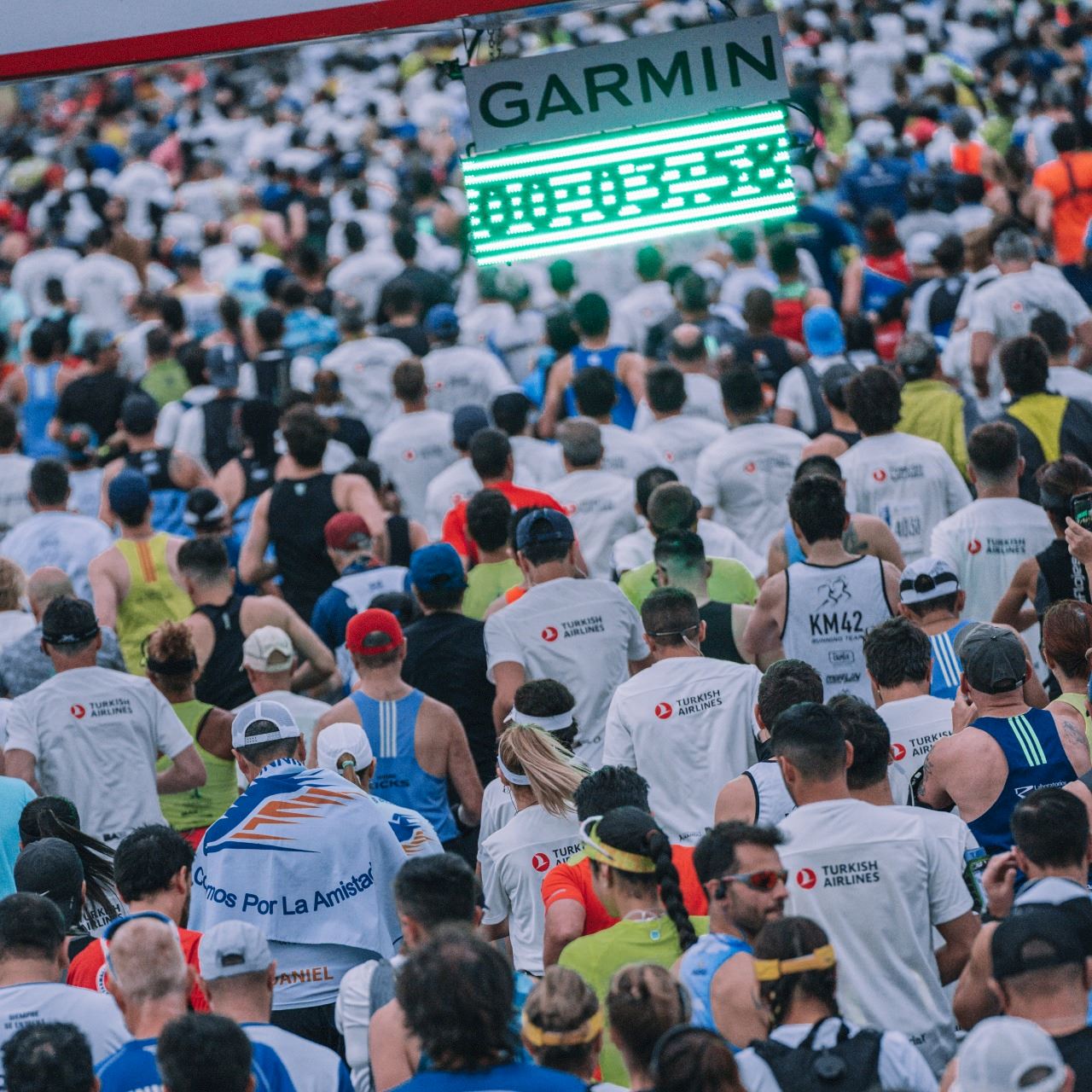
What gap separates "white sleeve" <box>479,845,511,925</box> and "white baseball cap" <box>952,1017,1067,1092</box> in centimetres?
279

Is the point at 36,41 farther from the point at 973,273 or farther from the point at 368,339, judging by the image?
the point at 973,273

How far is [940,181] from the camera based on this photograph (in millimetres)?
16547

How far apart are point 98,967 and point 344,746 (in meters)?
1.36

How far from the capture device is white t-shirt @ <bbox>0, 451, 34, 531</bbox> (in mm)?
12203

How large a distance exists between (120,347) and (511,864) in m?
10.7

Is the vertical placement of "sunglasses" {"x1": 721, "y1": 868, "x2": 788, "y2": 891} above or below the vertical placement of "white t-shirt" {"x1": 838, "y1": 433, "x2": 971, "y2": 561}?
above

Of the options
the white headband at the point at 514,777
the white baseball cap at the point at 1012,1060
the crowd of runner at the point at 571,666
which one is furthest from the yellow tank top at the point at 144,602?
the white baseball cap at the point at 1012,1060

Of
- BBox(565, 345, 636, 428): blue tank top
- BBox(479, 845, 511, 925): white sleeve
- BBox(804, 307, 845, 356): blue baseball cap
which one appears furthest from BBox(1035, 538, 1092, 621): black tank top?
BBox(565, 345, 636, 428): blue tank top

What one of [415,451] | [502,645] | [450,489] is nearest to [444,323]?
[415,451]

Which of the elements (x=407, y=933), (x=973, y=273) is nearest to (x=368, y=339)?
(x=973, y=273)

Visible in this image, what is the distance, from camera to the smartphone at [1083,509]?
25.6 ft

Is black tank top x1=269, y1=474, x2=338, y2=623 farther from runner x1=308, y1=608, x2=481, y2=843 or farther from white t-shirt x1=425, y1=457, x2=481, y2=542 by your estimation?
runner x1=308, y1=608, x2=481, y2=843

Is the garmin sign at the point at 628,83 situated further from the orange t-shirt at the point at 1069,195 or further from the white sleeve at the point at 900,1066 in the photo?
the orange t-shirt at the point at 1069,195

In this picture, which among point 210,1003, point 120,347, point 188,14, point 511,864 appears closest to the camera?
point 210,1003
